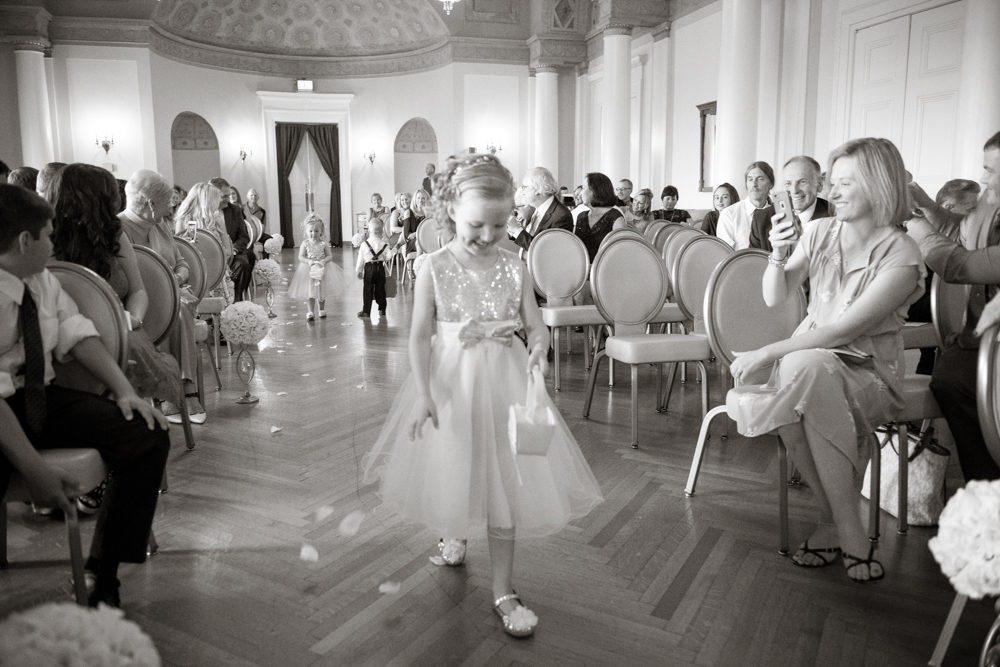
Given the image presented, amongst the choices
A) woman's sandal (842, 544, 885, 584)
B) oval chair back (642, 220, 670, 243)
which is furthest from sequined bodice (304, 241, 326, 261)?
woman's sandal (842, 544, 885, 584)

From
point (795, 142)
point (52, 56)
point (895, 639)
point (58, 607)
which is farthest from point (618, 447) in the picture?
point (52, 56)

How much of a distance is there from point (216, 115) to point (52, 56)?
3.90 meters

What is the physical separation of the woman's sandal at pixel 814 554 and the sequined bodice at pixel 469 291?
128cm

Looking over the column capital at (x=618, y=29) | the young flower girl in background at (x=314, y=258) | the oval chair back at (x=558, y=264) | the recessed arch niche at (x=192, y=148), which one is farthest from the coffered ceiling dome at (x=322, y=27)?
the oval chair back at (x=558, y=264)

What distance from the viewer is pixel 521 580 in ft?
7.91

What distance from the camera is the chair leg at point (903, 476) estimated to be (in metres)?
2.65

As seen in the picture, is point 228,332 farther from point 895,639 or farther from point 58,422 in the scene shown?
point 895,639

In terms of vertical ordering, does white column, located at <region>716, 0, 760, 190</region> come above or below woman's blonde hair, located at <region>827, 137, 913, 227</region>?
above

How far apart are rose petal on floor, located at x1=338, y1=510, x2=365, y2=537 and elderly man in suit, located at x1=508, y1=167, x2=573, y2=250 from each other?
10.3 ft

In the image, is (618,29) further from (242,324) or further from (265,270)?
(242,324)

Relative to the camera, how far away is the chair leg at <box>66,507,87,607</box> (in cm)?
200

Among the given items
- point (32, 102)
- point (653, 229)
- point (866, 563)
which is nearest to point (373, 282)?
point (653, 229)

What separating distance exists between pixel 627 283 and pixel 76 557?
2945mm

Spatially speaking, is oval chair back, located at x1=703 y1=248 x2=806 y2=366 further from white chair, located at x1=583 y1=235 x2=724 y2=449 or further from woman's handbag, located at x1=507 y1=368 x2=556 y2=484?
woman's handbag, located at x1=507 y1=368 x2=556 y2=484
